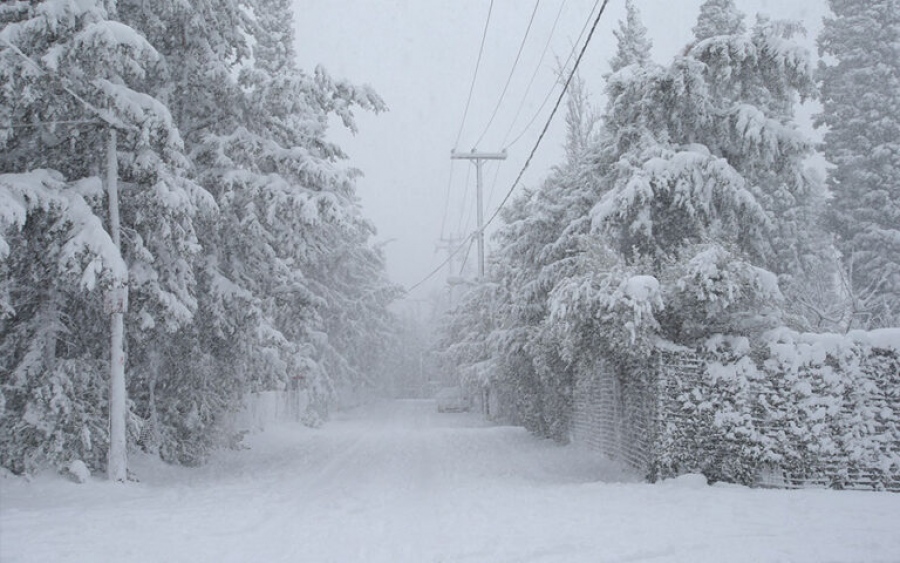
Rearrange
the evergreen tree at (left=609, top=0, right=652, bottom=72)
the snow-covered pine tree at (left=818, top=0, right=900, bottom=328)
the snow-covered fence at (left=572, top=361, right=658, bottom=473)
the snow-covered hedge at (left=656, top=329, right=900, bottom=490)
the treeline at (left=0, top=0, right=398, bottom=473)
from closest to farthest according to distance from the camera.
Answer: the treeline at (left=0, top=0, right=398, bottom=473), the snow-covered hedge at (left=656, top=329, right=900, bottom=490), the snow-covered fence at (left=572, top=361, right=658, bottom=473), the evergreen tree at (left=609, top=0, right=652, bottom=72), the snow-covered pine tree at (left=818, top=0, right=900, bottom=328)

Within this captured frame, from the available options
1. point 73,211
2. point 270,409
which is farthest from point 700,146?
point 270,409

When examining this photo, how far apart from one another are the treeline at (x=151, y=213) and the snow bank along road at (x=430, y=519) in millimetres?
1400

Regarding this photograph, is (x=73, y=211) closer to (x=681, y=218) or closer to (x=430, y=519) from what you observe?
(x=430, y=519)

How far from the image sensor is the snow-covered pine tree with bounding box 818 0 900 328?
86.7ft

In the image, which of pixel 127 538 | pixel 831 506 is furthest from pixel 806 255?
pixel 127 538

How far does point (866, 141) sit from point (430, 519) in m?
24.6

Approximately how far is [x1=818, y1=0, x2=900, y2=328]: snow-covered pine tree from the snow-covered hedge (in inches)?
669

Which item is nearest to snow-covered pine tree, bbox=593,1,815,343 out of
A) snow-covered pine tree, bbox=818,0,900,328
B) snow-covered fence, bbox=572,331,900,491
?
snow-covered fence, bbox=572,331,900,491

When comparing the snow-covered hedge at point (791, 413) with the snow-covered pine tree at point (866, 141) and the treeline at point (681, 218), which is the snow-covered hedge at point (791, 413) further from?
the snow-covered pine tree at point (866, 141)

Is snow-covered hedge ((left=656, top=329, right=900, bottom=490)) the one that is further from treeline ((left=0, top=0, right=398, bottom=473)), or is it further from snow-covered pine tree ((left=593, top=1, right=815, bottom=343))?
treeline ((left=0, top=0, right=398, bottom=473))

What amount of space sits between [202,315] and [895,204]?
23.6 metres

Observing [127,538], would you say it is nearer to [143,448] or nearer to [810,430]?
[143,448]

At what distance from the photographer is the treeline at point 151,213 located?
1021cm

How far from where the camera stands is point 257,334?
607 inches
